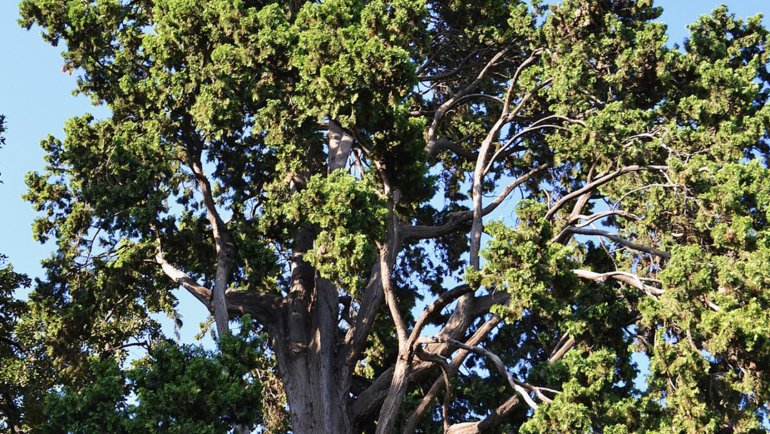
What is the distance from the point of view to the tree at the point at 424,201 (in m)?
16.0

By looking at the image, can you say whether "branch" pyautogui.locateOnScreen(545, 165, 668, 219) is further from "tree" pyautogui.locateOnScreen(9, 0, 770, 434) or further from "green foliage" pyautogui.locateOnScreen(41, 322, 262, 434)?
"green foliage" pyautogui.locateOnScreen(41, 322, 262, 434)

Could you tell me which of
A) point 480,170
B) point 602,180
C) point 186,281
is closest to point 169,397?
point 186,281

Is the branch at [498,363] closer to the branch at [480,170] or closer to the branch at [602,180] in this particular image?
the branch at [480,170]

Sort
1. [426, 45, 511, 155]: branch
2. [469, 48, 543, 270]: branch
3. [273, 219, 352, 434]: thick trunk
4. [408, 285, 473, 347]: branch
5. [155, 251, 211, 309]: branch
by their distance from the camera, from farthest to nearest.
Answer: [426, 45, 511, 155]: branch
[273, 219, 352, 434]: thick trunk
[155, 251, 211, 309]: branch
[469, 48, 543, 270]: branch
[408, 285, 473, 347]: branch

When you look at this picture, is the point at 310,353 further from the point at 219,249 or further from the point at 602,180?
the point at 602,180

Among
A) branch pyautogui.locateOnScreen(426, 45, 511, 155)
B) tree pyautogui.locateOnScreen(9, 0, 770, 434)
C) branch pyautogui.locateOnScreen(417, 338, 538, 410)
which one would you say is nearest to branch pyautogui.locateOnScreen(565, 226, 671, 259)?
tree pyautogui.locateOnScreen(9, 0, 770, 434)

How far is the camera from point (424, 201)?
59.7 ft

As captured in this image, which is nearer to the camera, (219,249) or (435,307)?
(435,307)

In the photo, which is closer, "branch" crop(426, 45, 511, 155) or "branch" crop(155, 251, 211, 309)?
"branch" crop(155, 251, 211, 309)

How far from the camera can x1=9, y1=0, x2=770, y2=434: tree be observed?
16.0m

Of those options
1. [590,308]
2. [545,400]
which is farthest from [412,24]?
[545,400]

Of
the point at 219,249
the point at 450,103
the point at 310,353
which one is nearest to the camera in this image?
the point at 219,249

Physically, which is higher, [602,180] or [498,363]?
[602,180]

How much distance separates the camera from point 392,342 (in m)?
21.9
